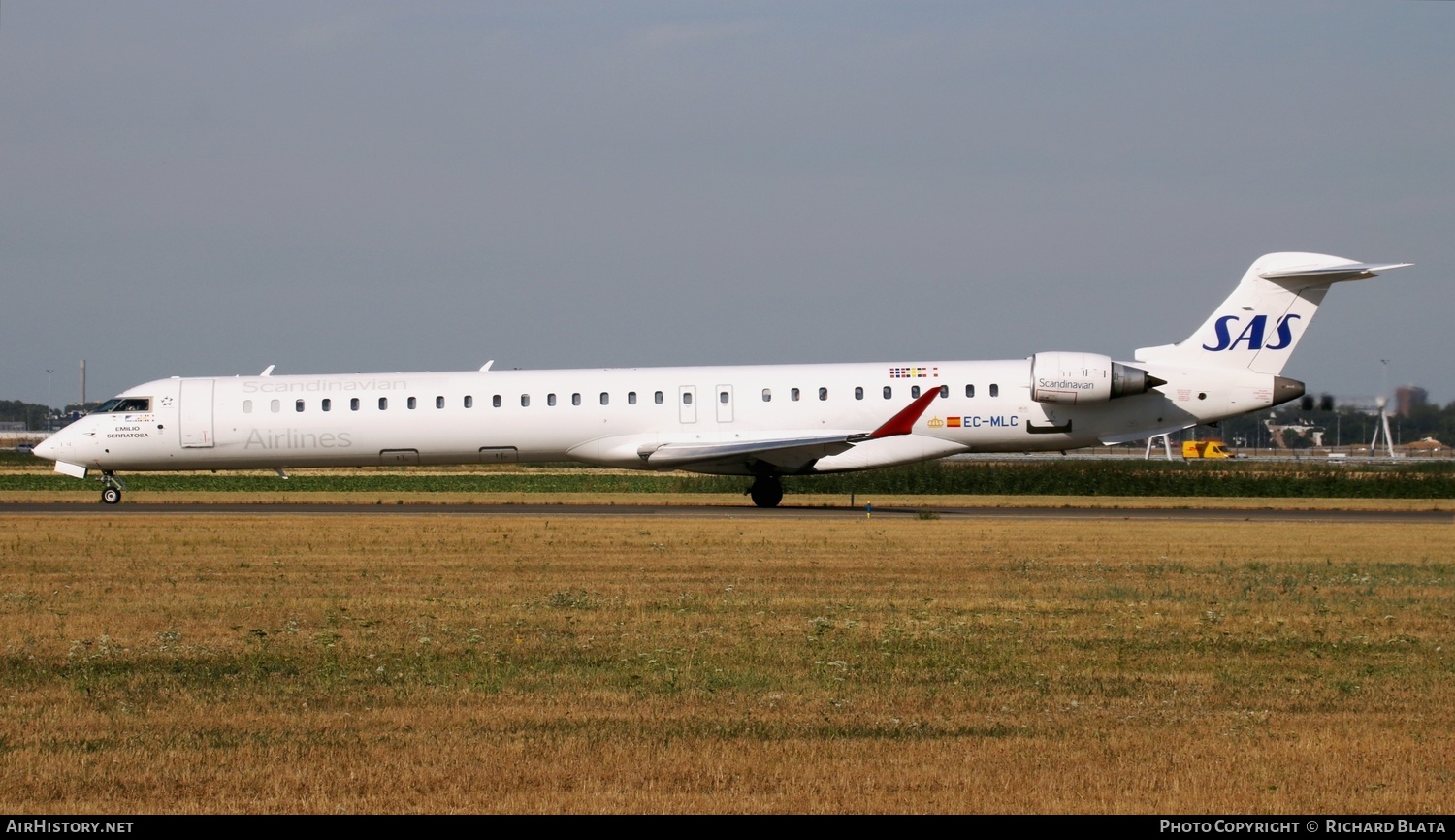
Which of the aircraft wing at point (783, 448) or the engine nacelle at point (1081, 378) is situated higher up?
the engine nacelle at point (1081, 378)

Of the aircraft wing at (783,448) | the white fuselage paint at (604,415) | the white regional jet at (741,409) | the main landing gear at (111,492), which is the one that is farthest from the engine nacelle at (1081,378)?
the main landing gear at (111,492)

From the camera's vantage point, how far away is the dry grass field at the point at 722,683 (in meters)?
7.59

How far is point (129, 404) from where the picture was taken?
106ft

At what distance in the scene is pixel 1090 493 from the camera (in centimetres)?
4172

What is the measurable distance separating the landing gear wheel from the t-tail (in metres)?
8.96

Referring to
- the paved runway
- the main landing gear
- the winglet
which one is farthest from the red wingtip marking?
the main landing gear

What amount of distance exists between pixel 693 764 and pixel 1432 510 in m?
29.8

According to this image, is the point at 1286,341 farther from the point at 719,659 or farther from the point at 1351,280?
the point at 719,659

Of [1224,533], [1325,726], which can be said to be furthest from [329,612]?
[1224,533]

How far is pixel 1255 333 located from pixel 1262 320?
301 mm

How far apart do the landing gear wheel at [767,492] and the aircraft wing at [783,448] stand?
909 millimetres

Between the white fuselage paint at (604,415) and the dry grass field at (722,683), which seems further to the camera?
the white fuselage paint at (604,415)

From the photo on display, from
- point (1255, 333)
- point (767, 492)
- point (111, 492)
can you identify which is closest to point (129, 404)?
point (111, 492)

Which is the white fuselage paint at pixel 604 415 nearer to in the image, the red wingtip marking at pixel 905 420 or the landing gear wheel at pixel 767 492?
the red wingtip marking at pixel 905 420
